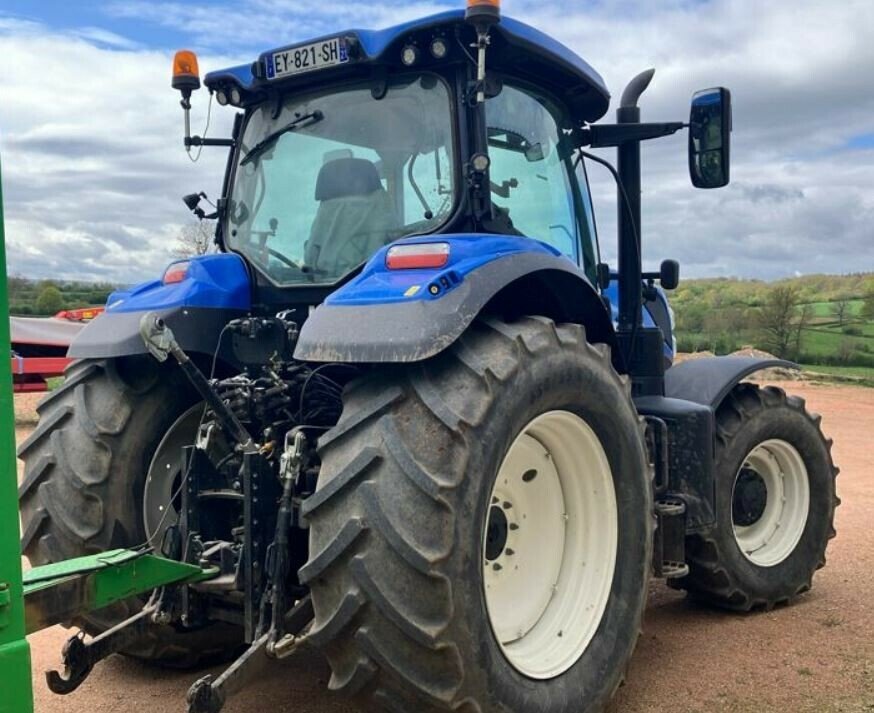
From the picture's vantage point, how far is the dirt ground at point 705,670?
11.9 feet

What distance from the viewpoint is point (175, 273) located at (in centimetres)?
398

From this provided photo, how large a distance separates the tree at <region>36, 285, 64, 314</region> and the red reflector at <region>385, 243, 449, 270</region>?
1987 centimetres

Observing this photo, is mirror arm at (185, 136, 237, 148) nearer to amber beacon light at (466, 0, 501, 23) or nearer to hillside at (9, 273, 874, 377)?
amber beacon light at (466, 0, 501, 23)

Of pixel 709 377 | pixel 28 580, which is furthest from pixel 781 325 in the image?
pixel 28 580

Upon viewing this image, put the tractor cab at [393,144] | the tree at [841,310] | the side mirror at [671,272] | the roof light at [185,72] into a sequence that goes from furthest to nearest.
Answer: the tree at [841,310] < the side mirror at [671,272] < the roof light at [185,72] < the tractor cab at [393,144]

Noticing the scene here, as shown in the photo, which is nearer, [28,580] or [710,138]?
[28,580]

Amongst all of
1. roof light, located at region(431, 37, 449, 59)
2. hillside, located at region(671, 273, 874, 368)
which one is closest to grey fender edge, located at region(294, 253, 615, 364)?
roof light, located at region(431, 37, 449, 59)

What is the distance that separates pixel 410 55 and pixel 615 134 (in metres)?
1.50

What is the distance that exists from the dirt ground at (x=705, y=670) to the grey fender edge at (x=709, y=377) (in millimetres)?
1125

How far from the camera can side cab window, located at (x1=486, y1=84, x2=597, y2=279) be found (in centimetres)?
388

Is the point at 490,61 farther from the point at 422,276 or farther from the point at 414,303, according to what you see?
the point at 414,303

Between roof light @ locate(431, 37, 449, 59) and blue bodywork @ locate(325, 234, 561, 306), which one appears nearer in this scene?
blue bodywork @ locate(325, 234, 561, 306)

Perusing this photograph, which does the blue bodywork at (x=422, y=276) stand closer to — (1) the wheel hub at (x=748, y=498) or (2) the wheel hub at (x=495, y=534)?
(2) the wheel hub at (x=495, y=534)

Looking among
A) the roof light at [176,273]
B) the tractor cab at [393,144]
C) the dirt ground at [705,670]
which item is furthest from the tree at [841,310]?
the roof light at [176,273]
